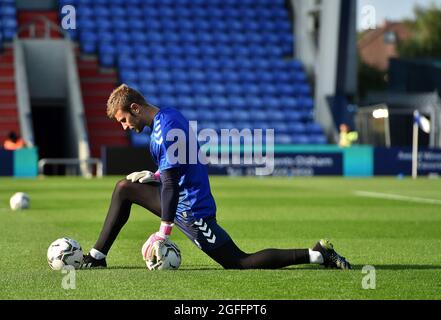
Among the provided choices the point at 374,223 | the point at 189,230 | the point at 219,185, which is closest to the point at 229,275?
the point at 189,230

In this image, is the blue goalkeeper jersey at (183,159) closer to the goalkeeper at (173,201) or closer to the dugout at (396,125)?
the goalkeeper at (173,201)

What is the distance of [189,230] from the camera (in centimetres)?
984

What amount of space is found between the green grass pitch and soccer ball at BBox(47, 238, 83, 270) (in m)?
0.12

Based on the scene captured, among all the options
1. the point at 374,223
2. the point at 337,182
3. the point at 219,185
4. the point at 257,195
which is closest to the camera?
the point at 374,223

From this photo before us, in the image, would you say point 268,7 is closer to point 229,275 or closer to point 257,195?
point 257,195

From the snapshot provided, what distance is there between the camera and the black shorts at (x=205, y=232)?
9.75 metres

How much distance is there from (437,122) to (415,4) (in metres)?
63.2

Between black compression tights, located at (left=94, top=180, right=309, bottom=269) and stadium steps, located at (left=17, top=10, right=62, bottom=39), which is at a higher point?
stadium steps, located at (left=17, top=10, right=62, bottom=39)

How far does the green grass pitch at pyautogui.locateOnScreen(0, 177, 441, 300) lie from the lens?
8.66m

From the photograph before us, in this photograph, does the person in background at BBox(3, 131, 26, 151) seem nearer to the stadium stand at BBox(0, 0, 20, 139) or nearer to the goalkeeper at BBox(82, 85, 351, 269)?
A: the stadium stand at BBox(0, 0, 20, 139)

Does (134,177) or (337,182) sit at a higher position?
(134,177)
